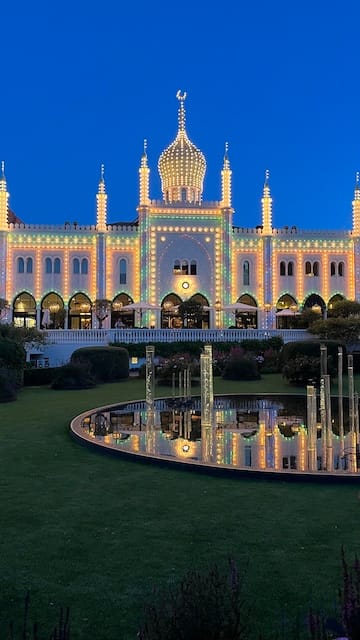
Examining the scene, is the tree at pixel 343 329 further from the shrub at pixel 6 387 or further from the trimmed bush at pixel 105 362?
the shrub at pixel 6 387

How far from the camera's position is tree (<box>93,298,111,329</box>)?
4612 cm

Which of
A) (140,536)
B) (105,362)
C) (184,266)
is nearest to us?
(140,536)

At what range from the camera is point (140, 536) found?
5.84 m

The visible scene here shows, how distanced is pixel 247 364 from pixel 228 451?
1541 centimetres

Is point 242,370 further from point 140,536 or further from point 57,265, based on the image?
point 57,265

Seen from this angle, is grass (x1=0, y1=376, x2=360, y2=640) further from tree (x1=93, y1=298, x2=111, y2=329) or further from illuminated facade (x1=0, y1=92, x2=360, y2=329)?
illuminated facade (x1=0, y1=92, x2=360, y2=329)

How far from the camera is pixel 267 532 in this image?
598cm

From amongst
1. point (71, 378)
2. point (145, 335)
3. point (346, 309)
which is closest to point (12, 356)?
point (71, 378)

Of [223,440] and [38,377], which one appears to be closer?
[223,440]

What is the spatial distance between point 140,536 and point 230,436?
19.0ft

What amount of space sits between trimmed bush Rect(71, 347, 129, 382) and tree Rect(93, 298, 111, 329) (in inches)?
786

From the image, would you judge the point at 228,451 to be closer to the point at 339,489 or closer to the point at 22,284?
the point at 339,489

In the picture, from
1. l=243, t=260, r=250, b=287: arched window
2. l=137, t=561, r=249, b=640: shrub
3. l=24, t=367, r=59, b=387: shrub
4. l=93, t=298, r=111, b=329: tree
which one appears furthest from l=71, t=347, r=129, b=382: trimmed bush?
l=243, t=260, r=250, b=287: arched window

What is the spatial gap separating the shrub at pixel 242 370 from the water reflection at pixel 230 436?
8.53 m
